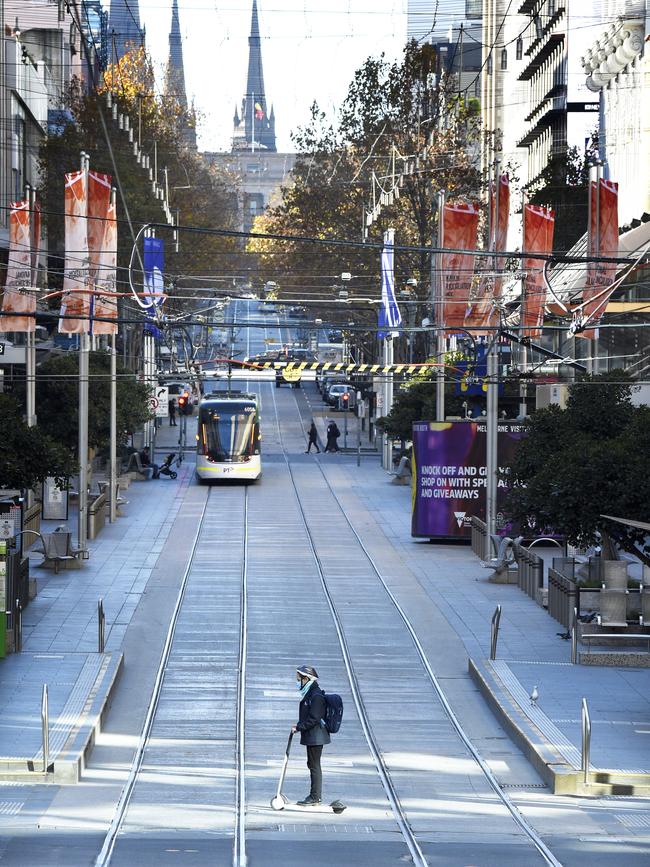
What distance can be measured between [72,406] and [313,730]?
35.7 metres

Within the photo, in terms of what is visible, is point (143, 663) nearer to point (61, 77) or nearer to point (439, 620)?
point (439, 620)

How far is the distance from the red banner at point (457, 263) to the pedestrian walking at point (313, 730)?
20288 mm

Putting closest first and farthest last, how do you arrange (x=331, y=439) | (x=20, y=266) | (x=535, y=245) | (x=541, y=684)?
(x=541, y=684)
(x=535, y=245)
(x=20, y=266)
(x=331, y=439)

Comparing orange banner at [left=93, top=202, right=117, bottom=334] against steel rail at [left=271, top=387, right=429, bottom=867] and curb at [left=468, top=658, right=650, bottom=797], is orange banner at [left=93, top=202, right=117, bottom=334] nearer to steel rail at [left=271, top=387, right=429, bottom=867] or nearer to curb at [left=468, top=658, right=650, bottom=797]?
steel rail at [left=271, top=387, right=429, bottom=867]

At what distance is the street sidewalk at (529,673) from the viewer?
1833cm

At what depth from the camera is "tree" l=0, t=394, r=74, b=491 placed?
99.8 ft

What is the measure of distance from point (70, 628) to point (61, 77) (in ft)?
227

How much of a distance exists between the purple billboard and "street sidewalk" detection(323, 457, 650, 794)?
31.2 inches

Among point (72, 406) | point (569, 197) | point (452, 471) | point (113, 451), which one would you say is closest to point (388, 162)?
point (569, 197)

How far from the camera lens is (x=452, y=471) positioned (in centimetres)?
4072

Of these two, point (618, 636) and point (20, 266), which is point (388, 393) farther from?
point (618, 636)

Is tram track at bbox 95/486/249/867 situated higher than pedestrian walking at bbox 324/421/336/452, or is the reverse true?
pedestrian walking at bbox 324/421/336/452

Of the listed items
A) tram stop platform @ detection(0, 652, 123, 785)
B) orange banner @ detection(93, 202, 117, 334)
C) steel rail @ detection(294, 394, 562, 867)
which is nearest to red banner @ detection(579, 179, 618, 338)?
steel rail @ detection(294, 394, 562, 867)

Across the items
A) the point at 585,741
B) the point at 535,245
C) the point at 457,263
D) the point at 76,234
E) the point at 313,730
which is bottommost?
the point at 585,741
